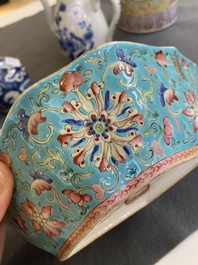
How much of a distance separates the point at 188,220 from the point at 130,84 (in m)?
0.16

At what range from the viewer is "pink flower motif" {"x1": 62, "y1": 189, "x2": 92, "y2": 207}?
0.85 ft

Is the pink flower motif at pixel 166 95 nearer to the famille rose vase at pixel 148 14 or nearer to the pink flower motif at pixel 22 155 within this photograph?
the pink flower motif at pixel 22 155

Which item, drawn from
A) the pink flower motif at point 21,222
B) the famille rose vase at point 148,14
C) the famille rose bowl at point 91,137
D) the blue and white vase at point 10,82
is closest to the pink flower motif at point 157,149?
the famille rose bowl at point 91,137

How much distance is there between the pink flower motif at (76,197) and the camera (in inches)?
10.2

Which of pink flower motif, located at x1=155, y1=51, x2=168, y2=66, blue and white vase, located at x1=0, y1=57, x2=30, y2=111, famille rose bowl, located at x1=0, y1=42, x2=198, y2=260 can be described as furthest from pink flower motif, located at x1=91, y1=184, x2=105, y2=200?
blue and white vase, located at x1=0, y1=57, x2=30, y2=111

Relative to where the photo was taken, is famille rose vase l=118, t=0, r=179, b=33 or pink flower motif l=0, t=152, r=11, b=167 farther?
famille rose vase l=118, t=0, r=179, b=33

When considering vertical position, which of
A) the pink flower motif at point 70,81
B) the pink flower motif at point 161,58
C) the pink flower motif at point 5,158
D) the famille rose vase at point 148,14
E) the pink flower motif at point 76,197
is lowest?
the famille rose vase at point 148,14

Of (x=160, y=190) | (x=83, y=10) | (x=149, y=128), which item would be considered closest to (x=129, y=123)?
(x=149, y=128)

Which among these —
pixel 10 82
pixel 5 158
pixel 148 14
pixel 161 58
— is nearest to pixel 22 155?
pixel 5 158

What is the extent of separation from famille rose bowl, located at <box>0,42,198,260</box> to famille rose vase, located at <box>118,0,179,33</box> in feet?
1.29

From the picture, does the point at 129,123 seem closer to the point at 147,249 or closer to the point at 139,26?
the point at 147,249

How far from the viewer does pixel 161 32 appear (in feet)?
2.14

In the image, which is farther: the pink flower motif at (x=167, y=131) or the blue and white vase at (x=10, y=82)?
the blue and white vase at (x=10, y=82)

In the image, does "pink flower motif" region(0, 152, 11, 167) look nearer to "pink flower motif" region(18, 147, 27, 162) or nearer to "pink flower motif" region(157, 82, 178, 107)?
"pink flower motif" region(18, 147, 27, 162)
